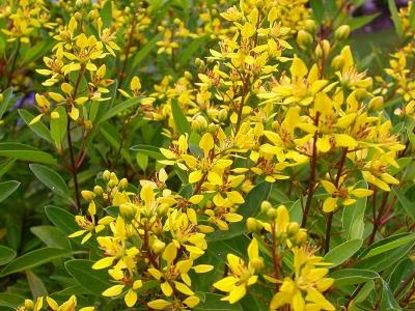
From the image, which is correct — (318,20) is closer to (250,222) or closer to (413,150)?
(413,150)

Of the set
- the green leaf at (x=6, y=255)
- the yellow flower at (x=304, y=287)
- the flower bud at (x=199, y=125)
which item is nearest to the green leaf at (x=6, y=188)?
the green leaf at (x=6, y=255)

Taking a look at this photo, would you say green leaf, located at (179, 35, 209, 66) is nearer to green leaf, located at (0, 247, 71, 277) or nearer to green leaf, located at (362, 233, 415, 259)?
green leaf, located at (0, 247, 71, 277)

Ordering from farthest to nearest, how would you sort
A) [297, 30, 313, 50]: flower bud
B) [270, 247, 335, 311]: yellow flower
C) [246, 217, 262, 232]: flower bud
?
1. [297, 30, 313, 50]: flower bud
2. [246, 217, 262, 232]: flower bud
3. [270, 247, 335, 311]: yellow flower

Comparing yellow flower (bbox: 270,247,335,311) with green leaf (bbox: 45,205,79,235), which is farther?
green leaf (bbox: 45,205,79,235)

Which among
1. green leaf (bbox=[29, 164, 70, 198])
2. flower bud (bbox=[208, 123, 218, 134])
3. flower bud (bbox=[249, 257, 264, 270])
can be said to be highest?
flower bud (bbox=[208, 123, 218, 134])

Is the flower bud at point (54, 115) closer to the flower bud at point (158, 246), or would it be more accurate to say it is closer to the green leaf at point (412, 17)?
the flower bud at point (158, 246)

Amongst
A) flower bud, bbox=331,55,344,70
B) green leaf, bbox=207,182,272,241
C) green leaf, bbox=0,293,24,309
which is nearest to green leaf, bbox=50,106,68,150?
green leaf, bbox=0,293,24,309

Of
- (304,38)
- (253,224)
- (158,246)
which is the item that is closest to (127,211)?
(158,246)

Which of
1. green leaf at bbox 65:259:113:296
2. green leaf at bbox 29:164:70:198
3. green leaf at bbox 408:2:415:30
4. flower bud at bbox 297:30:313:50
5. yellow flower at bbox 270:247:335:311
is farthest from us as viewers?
green leaf at bbox 408:2:415:30

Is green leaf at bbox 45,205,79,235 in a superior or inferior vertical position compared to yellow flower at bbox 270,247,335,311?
inferior
